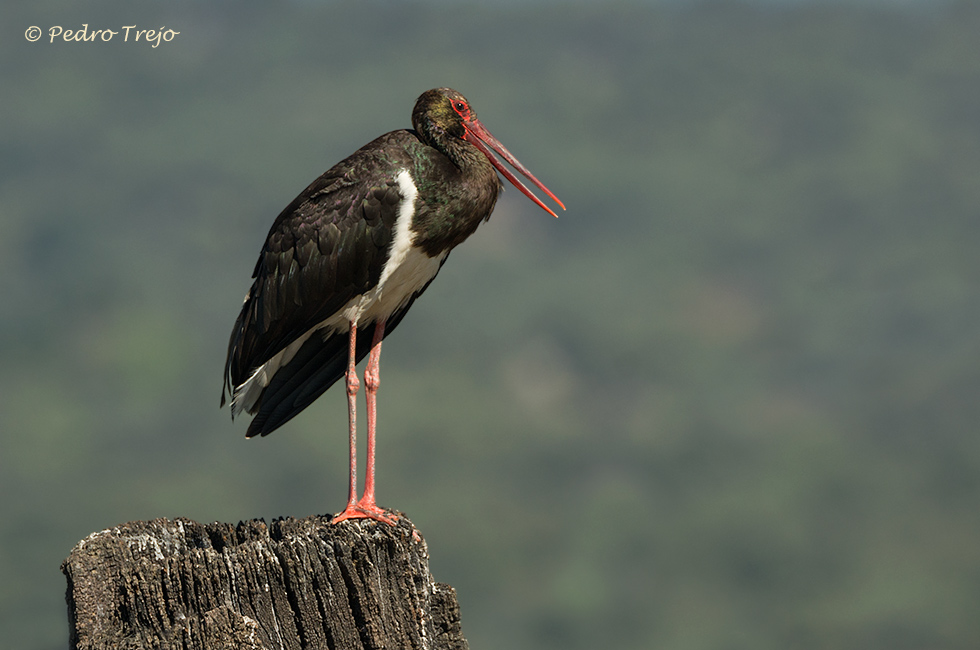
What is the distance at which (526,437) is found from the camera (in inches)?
6594

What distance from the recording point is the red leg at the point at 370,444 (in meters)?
6.20

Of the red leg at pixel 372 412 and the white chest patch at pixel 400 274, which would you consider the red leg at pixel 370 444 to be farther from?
the white chest patch at pixel 400 274

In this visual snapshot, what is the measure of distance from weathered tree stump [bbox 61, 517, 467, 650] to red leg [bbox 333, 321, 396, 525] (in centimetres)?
98

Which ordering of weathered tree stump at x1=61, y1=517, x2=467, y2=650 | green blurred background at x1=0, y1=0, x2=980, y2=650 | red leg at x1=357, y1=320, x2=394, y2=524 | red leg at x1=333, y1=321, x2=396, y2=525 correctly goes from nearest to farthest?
1. weathered tree stump at x1=61, y1=517, x2=467, y2=650
2. red leg at x1=333, y1=321, x2=396, y2=525
3. red leg at x1=357, y1=320, x2=394, y2=524
4. green blurred background at x1=0, y1=0, x2=980, y2=650

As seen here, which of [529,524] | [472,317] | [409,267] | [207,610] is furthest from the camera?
[472,317]

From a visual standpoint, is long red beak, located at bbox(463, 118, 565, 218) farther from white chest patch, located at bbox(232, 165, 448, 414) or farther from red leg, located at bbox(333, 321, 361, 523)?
red leg, located at bbox(333, 321, 361, 523)

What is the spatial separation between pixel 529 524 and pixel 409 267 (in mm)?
143650

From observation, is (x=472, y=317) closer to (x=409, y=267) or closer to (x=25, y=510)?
(x=25, y=510)

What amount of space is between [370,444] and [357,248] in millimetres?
1123

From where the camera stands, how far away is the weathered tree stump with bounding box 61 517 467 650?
4.04m

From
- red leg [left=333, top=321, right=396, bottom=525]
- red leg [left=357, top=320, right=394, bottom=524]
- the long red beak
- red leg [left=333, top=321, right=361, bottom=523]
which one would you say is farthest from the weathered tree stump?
the long red beak

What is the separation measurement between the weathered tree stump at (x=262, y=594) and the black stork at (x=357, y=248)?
6.26 ft

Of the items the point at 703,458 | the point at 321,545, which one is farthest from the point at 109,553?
the point at 703,458

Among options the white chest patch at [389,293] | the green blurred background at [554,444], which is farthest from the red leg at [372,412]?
the green blurred background at [554,444]
